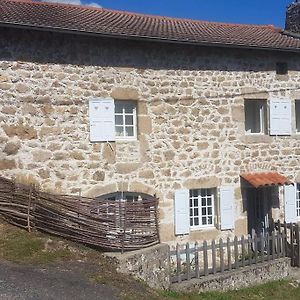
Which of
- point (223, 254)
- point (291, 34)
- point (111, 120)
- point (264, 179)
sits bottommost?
point (223, 254)

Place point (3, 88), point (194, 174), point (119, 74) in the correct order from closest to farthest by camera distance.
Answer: point (3, 88)
point (119, 74)
point (194, 174)

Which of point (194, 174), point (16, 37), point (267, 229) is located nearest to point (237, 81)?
point (194, 174)

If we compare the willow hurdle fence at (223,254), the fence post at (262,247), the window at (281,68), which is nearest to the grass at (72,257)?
the willow hurdle fence at (223,254)

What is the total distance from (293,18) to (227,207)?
7007mm

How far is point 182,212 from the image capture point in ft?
42.1

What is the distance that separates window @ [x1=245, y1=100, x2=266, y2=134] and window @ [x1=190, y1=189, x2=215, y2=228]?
2086 millimetres

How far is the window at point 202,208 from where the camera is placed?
13281 mm

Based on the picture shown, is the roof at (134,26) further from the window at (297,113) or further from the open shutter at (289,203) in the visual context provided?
the open shutter at (289,203)

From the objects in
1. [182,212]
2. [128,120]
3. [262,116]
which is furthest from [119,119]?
[262,116]

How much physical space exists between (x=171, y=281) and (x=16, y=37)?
5801 mm

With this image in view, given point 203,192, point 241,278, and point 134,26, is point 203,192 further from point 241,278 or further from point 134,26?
point 134,26

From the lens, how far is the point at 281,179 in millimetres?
13672

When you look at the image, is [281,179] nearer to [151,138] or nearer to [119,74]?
[151,138]

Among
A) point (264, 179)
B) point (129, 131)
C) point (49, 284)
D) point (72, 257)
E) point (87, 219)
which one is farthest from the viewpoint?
point (264, 179)
